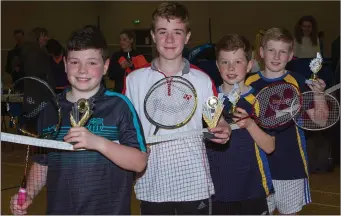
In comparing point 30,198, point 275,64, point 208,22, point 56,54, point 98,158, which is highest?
point 208,22

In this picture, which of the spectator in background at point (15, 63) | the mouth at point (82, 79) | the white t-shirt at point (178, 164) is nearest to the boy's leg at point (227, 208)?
the white t-shirt at point (178, 164)

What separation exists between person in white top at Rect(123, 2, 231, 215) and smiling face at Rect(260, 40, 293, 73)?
2.37 feet

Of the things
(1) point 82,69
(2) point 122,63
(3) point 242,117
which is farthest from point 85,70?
(2) point 122,63

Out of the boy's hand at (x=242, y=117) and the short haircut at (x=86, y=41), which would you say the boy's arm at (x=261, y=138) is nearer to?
the boy's hand at (x=242, y=117)

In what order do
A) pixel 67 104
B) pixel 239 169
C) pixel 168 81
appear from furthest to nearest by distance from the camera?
pixel 239 169 → pixel 168 81 → pixel 67 104

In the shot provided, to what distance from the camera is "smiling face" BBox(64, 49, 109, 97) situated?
110 inches

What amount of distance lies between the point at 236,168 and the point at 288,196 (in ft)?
1.85

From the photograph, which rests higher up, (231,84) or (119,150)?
(231,84)

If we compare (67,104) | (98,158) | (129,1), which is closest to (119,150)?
(98,158)

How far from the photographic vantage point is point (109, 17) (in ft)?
64.7

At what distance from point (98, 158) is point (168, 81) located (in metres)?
0.68

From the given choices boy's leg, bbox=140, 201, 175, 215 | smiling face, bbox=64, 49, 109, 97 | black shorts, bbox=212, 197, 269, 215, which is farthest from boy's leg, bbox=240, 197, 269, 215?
smiling face, bbox=64, 49, 109, 97

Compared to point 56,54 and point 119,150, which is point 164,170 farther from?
point 56,54

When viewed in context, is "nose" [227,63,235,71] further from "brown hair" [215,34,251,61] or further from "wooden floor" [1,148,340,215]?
"wooden floor" [1,148,340,215]
